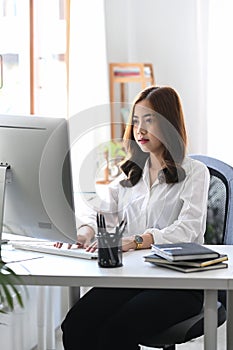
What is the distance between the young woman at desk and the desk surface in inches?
7.6

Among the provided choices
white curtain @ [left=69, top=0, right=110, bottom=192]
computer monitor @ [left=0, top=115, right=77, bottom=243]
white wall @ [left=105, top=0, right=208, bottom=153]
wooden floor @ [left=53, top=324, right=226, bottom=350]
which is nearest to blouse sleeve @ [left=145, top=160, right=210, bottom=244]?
computer monitor @ [left=0, top=115, right=77, bottom=243]

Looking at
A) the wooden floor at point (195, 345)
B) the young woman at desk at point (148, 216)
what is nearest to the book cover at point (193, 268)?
the young woman at desk at point (148, 216)

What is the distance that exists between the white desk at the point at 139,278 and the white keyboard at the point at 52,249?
0.36ft

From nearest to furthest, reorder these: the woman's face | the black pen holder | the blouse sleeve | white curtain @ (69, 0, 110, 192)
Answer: the black pen holder, the blouse sleeve, the woman's face, white curtain @ (69, 0, 110, 192)

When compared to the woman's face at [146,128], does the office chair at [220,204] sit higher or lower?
lower

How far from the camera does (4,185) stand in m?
2.24

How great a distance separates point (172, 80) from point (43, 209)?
256 cm

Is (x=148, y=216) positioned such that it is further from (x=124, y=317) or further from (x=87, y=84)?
(x=87, y=84)

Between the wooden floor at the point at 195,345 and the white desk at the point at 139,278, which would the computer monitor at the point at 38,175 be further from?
the wooden floor at the point at 195,345

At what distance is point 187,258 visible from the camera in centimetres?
210

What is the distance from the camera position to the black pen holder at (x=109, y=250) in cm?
214

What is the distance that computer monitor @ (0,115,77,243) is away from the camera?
2.17 m

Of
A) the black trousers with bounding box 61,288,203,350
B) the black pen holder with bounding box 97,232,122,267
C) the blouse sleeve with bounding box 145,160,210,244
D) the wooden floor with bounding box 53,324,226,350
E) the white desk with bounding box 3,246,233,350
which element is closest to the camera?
the white desk with bounding box 3,246,233,350

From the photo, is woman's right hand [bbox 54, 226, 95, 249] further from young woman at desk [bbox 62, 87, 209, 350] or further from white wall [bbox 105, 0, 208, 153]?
white wall [bbox 105, 0, 208, 153]
